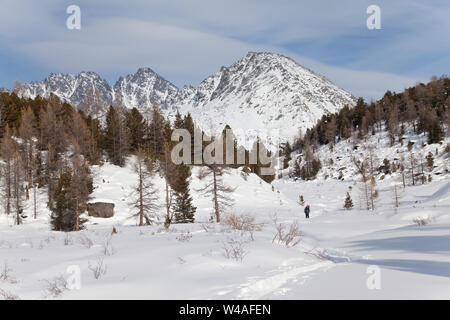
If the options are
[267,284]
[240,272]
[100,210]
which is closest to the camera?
[267,284]

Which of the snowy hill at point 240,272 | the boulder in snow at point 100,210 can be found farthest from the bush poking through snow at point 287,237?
the boulder in snow at point 100,210

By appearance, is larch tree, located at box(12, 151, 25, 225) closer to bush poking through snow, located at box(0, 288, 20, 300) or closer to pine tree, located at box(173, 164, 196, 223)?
pine tree, located at box(173, 164, 196, 223)

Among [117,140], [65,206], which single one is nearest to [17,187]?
[65,206]

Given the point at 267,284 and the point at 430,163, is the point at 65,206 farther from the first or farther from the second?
the point at 430,163

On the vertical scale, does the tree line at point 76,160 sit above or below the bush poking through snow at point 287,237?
above

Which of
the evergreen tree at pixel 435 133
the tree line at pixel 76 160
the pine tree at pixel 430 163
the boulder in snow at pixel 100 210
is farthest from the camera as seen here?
the evergreen tree at pixel 435 133

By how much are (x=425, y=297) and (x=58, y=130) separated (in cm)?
Answer: 5373

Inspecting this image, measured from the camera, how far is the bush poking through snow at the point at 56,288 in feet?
14.5

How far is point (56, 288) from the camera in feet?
15.2

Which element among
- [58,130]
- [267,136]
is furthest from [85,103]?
[267,136]

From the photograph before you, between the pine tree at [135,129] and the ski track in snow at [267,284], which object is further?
the pine tree at [135,129]

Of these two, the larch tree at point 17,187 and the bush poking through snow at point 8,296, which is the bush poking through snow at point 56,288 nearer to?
the bush poking through snow at point 8,296

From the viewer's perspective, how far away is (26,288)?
490 cm
